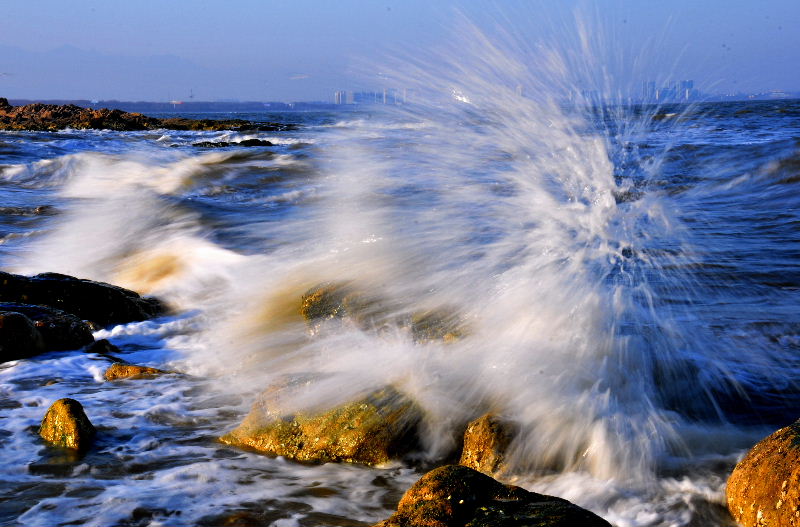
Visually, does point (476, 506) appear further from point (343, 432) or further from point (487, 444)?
point (343, 432)

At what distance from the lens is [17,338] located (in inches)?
188

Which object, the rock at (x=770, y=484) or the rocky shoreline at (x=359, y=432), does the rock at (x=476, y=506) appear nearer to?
the rocky shoreline at (x=359, y=432)

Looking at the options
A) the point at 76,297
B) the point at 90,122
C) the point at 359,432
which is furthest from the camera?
the point at 90,122

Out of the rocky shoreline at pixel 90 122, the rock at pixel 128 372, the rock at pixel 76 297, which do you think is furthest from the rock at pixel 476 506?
the rocky shoreline at pixel 90 122

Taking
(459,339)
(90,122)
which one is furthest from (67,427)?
(90,122)

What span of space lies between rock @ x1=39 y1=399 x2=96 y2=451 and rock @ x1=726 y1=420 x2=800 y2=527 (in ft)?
9.02

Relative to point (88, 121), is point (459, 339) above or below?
below

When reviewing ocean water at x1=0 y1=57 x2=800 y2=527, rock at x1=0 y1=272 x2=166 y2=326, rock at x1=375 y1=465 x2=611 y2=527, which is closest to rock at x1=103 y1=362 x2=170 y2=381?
ocean water at x1=0 y1=57 x2=800 y2=527

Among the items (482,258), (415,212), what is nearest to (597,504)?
(482,258)

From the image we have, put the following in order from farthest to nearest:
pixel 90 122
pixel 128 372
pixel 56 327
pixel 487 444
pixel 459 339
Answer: pixel 90 122
pixel 56 327
pixel 128 372
pixel 459 339
pixel 487 444

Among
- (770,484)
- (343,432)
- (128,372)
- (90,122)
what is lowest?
(128,372)

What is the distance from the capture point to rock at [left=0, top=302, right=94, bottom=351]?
4.96m

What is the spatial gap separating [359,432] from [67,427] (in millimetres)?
1356

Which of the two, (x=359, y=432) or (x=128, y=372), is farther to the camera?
(x=128, y=372)
